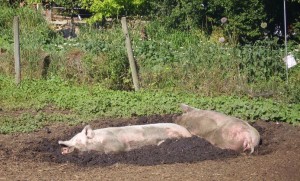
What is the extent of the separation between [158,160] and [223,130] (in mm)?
1136

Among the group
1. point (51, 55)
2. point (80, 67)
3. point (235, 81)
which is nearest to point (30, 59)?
point (51, 55)

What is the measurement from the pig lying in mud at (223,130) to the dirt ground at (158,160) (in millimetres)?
152

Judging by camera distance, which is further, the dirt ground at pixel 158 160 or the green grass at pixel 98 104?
the green grass at pixel 98 104

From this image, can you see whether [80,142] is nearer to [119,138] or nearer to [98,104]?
[119,138]

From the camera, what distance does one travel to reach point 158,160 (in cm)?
746

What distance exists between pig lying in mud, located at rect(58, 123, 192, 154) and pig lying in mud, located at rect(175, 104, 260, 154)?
29 centimetres

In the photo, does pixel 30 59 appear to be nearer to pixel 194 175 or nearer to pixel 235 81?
pixel 235 81

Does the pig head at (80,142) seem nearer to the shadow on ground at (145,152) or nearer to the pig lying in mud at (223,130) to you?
the shadow on ground at (145,152)

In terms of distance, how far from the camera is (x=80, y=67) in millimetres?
13484

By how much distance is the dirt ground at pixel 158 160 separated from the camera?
6.56 meters

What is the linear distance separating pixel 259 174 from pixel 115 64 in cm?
676

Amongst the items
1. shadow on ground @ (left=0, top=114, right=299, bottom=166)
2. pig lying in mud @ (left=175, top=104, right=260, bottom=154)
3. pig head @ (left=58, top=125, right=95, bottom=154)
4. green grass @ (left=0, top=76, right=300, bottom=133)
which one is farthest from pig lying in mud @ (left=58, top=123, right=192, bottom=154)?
green grass @ (left=0, top=76, right=300, bottom=133)

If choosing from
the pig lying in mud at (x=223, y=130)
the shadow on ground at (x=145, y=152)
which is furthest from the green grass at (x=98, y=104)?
the pig lying in mud at (x=223, y=130)

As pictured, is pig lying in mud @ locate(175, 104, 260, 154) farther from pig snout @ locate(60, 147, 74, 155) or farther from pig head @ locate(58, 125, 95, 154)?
pig snout @ locate(60, 147, 74, 155)
